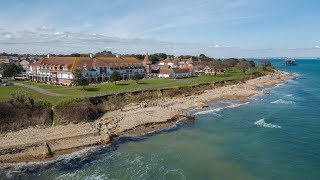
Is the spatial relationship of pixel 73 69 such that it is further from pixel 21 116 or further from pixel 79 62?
pixel 21 116

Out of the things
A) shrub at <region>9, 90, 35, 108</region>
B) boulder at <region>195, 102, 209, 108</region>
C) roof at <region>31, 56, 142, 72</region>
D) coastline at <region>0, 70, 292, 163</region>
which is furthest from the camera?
roof at <region>31, 56, 142, 72</region>

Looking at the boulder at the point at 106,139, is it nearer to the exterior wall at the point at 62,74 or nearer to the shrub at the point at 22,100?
the shrub at the point at 22,100

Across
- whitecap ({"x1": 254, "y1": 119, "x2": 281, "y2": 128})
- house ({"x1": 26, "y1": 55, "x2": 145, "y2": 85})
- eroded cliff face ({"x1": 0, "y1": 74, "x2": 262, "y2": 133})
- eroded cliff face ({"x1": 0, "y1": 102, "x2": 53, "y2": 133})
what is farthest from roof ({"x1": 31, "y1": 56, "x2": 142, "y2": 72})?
whitecap ({"x1": 254, "y1": 119, "x2": 281, "y2": 128})

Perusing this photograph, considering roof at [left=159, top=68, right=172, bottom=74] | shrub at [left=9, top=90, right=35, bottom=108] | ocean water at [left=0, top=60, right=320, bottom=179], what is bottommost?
ocean water at [left=0, top=60, right=320, bottom=179]

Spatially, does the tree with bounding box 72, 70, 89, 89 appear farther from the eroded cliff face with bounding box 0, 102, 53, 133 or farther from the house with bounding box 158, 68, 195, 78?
the house with bounding box 158, 68, 195, 78

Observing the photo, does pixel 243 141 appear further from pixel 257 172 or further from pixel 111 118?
pixel 111 118

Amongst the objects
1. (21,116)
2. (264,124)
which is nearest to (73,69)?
(21,116)

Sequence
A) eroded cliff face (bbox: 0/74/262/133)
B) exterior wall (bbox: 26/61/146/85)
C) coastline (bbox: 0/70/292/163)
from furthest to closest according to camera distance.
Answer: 1. exterior wall (bbox: 26/61/146/85)
2. eroded cliff face (bbox: 0/74/262/133)
3. coastline (bbox: 0/70/292/163)

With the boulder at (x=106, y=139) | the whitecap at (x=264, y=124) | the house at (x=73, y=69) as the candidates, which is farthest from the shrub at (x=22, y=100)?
the whitecap at (x=264, y=124)
